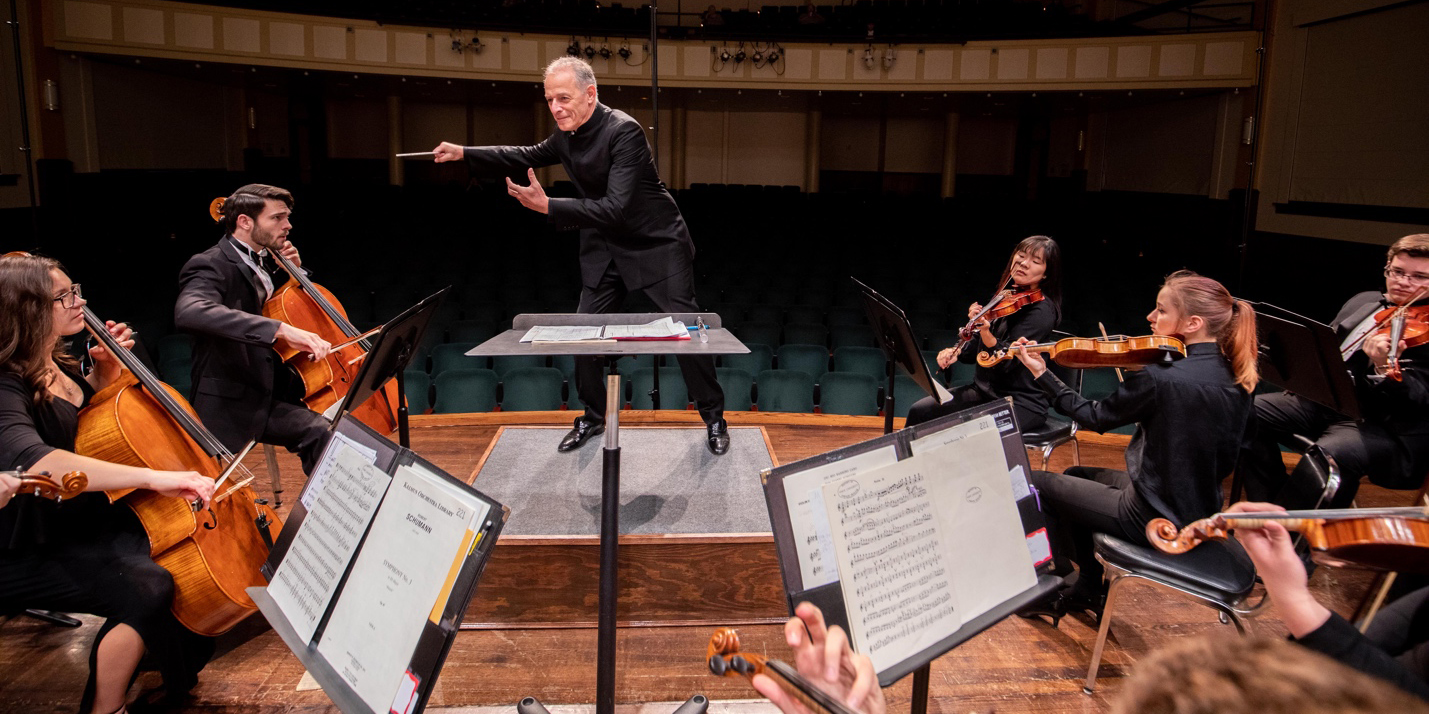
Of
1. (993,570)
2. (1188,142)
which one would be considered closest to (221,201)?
(993,570)

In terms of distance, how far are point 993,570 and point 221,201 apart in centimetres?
255

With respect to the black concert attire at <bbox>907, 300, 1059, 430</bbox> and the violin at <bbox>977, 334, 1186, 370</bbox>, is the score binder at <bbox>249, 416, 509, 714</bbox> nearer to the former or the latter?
the violin at <bbox>977, 334, 1186, 370</bbox>

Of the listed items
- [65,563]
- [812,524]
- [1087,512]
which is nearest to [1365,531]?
[812,524]

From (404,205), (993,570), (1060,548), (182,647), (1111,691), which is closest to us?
(993,570)

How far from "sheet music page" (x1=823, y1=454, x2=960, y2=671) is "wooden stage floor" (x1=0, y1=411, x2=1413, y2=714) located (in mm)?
817

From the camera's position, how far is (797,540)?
1.22m

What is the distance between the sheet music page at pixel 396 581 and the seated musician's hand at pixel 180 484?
71 centimetres

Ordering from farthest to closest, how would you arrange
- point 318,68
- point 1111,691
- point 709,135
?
point 709,135
point 318,68
point 1111,691

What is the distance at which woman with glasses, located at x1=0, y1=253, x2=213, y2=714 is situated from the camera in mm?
1737

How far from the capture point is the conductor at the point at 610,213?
96.9 inches

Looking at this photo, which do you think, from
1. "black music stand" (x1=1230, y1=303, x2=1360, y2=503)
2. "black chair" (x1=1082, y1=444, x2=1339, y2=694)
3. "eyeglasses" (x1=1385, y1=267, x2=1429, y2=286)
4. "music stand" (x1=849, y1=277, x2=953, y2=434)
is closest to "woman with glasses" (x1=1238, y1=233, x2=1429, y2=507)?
"eyeglasses" (x1=1385, y1=267, x2=1429, y2=286)

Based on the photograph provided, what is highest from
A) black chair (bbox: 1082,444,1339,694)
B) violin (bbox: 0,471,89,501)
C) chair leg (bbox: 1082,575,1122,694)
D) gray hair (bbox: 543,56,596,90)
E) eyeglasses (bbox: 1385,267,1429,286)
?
gray hair (bbox: 543,56,596,90)

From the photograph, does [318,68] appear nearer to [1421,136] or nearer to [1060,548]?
[1060,548]

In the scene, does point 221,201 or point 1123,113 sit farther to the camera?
point 1123,113
